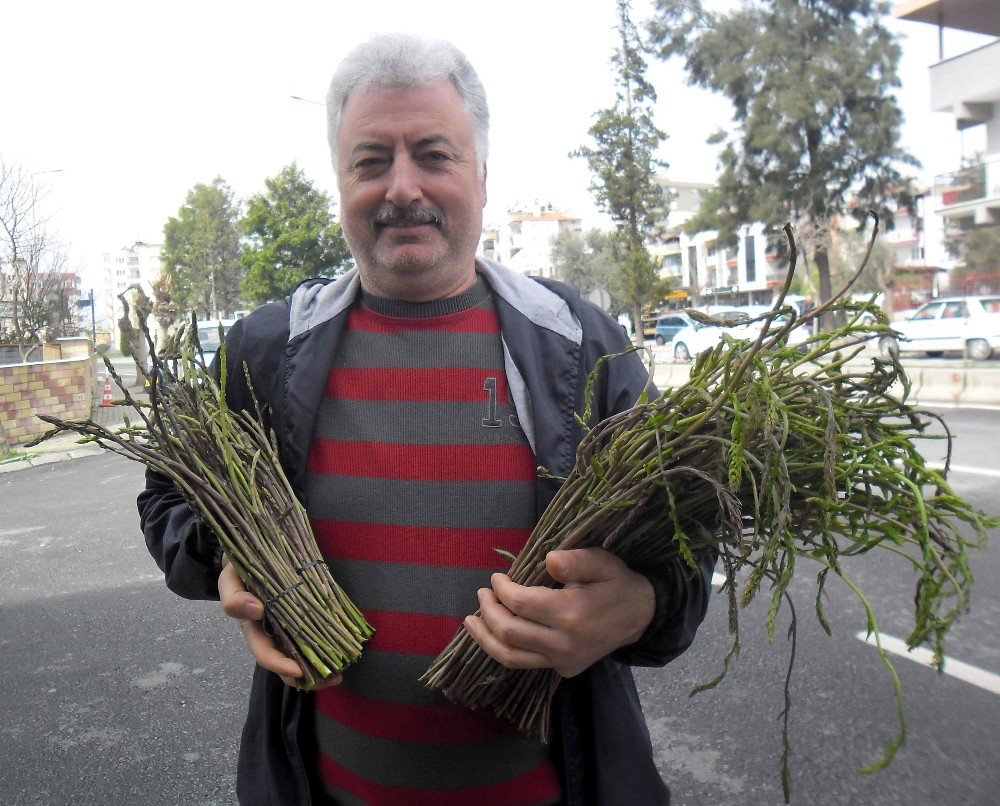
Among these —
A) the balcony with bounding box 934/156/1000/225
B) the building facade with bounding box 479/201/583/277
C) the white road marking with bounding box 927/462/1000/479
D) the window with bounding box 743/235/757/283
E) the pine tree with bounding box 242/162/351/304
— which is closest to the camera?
the white road marking with bounding box 927/462/1000/479

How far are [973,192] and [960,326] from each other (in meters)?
10.2

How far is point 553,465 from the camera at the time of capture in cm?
146

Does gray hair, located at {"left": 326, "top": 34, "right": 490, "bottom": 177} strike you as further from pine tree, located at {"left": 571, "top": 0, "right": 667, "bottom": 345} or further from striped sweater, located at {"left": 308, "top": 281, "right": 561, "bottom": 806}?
pine tree, located at {"left": 571, "top": 0, "right": 667, "bottom": 345}

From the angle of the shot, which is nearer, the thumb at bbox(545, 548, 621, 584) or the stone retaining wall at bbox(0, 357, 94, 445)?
the thumb at bbox(545, 548, 621, 584)

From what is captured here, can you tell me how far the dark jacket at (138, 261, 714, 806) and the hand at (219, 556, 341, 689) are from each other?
16 centimetres

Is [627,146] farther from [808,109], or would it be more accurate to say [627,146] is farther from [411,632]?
[411,632]

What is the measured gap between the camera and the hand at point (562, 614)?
3.98 feet

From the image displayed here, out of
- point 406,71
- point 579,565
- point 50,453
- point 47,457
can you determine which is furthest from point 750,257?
point 579,565

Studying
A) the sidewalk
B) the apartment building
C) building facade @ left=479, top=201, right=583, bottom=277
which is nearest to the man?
the sidewalk

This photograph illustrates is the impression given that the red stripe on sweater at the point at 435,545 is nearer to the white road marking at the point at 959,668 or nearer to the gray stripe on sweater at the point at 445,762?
the gray stripe on sweater at the point at 445,762

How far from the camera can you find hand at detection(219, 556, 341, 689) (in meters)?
1.35

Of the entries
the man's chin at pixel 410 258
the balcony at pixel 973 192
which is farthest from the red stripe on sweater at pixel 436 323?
the balcony at pixel 973 192

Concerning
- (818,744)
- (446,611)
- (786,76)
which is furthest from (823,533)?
(786,76)

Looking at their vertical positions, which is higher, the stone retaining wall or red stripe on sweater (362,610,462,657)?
red stripe on sweater (362,610,462,657)
